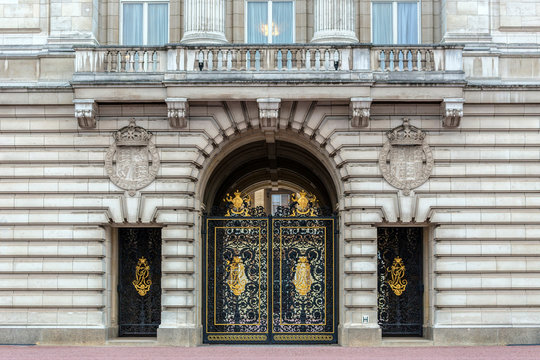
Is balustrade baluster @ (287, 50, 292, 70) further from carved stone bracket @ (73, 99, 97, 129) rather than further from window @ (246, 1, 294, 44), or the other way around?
carved stone bracket @ (73, 99, 97, 129)

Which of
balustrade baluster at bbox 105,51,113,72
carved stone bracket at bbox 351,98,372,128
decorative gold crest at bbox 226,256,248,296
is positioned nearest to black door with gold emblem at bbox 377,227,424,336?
carved stone bracket at bbox 351,98,372,128

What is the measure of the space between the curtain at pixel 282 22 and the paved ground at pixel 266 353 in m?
8.93

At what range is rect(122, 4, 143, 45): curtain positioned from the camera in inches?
1143

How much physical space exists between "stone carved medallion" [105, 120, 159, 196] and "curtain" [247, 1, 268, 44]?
4447 millimetres

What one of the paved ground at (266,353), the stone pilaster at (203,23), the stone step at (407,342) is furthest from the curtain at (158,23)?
the stone step at (407,342)

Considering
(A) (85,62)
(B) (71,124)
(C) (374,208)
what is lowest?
(C) (374,208)

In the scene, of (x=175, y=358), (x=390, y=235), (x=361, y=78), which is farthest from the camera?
(x=390, y=235)

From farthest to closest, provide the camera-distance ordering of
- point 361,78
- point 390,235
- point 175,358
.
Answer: point 390,235 < point 361,78 < point 175,358

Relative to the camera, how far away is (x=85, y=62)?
27.0 m

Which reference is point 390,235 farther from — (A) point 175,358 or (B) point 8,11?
(B) point 8,11

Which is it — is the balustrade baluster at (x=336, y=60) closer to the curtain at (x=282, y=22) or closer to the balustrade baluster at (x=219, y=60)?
the curtain at (x=282, y=22)

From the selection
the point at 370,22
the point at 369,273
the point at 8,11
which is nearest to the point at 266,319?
the point at 369,273

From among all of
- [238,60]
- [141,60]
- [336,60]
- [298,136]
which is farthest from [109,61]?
[336,60]

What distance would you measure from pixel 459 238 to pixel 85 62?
11.2 meters
